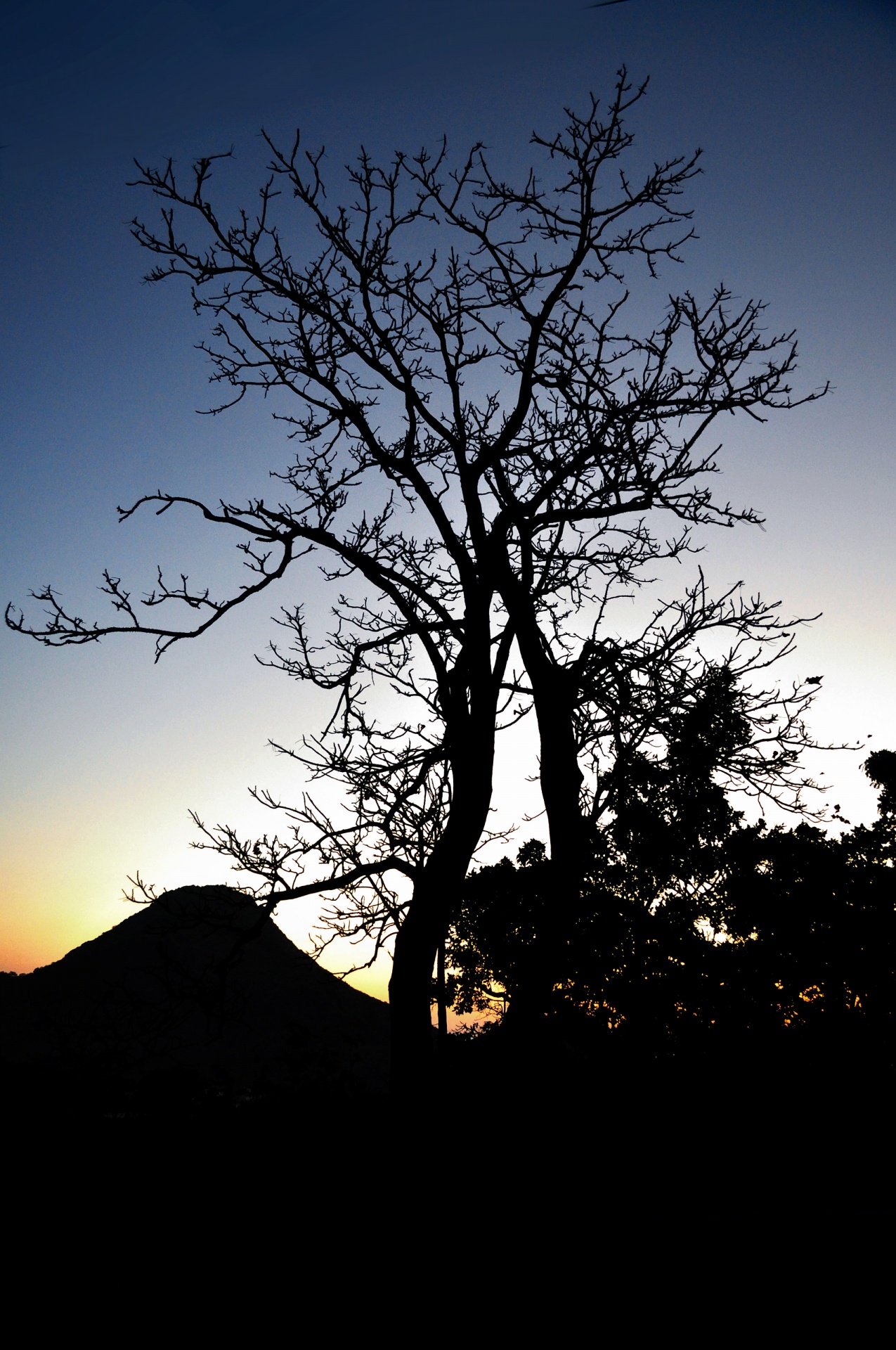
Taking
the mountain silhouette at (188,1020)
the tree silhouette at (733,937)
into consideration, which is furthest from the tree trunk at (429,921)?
the tree silhouette at (733,937)

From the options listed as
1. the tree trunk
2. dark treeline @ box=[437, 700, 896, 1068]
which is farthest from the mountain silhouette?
dark treeline @ box=[437, 700, 896, 1068]

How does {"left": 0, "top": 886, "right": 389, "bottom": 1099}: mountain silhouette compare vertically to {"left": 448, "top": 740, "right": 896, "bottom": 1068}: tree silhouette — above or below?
below

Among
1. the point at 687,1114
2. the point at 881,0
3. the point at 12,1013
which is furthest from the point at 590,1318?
the point at 12,1013

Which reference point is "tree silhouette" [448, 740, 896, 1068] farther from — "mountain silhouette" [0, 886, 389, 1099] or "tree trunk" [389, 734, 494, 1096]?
"tree trunk" [389, 734, 494, 1096]

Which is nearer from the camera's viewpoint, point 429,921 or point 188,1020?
point 429,921

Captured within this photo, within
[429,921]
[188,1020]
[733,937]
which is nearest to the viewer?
[429,921]

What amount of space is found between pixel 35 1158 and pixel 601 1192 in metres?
4.04

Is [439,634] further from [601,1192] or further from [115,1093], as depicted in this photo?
[115,1093]

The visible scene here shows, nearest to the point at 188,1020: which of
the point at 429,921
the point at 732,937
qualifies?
the point at 429,921

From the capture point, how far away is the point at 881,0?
3010mm

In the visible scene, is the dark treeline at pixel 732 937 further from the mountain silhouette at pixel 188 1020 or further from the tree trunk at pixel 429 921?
the tree trunk at pixel 429 921

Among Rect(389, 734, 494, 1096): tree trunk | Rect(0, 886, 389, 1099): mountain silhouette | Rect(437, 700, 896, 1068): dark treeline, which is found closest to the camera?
Rect(0, 886, 389, 1099): mountain silhouette

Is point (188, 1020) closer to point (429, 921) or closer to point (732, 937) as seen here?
point (429, 921)

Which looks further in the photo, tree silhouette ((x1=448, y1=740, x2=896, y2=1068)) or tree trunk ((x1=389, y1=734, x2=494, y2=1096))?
tree silhouette ((x1=448, y1=740, x2=896, y2=1068))
